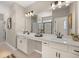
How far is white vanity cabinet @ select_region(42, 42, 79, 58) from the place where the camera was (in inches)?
83.9

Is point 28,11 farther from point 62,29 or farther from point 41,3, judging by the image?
point 62,29

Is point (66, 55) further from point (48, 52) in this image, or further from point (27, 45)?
point (27, 45)

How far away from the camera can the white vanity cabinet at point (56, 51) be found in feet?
6.99

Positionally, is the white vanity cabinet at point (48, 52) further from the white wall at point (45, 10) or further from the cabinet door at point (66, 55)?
the white wall at point (45, 10)

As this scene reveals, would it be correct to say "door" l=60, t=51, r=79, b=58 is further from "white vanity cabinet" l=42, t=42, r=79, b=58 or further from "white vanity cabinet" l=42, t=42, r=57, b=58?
"white vanity cabinet" l=42, t=42, r=57, b=58

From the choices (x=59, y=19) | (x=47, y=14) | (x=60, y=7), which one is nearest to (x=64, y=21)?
(x=59, y=19)

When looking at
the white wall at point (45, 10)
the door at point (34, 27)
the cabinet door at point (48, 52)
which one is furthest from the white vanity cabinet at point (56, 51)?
the door at point (34, 27)

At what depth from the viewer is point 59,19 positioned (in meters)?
3.24

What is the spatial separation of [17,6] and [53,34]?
2.88 meters

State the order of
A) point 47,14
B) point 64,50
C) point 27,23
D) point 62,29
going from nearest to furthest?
point 64,50
point 62,29
point 47,14
point 27,23

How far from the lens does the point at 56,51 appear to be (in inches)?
95.5

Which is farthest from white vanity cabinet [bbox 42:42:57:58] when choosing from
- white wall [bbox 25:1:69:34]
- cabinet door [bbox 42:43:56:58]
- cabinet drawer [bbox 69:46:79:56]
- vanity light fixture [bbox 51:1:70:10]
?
vanity light fixture [bbox 51:1:70:10]

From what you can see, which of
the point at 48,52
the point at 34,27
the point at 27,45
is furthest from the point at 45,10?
the point at 48,52

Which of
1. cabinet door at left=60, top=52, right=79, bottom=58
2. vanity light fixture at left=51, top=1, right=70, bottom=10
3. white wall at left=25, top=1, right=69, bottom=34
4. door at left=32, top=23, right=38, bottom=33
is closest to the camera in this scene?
cabinet door at left=60, top=52, right=79, bottom=58
